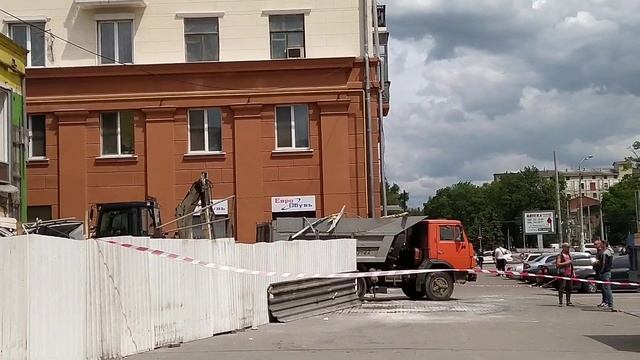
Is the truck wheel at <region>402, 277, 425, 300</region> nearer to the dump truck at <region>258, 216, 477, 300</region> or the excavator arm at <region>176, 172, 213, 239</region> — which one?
the dump truck at <region>258, 216, 477, 300</region>

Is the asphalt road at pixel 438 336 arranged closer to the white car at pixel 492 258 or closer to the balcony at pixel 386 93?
the balcony at pixel 386 93

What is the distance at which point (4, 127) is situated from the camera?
57.6 feet

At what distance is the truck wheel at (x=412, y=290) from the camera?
960 inches

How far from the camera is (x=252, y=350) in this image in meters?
12.8

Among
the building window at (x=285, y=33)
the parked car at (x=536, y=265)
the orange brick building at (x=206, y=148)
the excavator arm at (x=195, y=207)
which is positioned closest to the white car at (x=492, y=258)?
the parked car at (x=536, y=265)

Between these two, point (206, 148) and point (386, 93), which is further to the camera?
point (386, 93)

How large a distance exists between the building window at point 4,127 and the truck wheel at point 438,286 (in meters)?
12.4

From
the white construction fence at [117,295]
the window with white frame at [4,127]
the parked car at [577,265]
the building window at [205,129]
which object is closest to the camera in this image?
the white construction fence at [117,295]

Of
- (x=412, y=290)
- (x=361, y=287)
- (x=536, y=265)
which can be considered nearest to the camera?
(x=361, y=287)

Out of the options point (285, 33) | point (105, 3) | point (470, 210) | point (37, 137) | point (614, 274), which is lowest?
point (614, 274)

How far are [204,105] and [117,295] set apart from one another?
1970 centimetres

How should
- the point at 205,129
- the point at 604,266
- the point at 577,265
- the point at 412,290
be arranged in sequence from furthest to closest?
the point at 577,265, the point at 205,129, the point at 412,290, the point at 604,266

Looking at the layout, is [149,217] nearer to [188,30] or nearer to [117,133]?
[117,133]

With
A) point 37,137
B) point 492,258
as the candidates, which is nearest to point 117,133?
point 37,137
